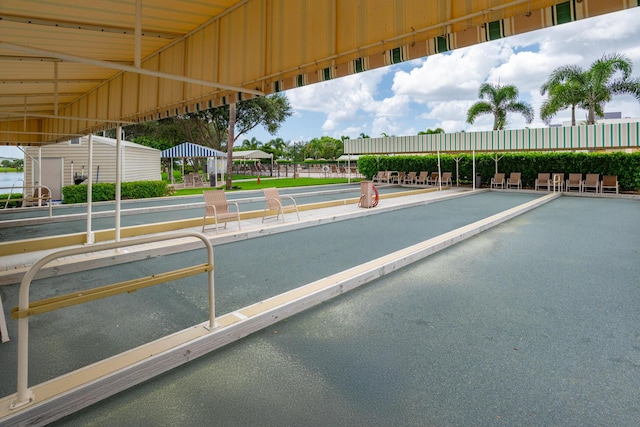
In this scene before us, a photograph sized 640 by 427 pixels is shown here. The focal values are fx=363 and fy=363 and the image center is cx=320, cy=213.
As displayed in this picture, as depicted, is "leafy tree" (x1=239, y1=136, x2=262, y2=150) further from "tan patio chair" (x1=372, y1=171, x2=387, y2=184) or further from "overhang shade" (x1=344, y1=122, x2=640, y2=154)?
"overhang shade" (x1=344, y1=122, x2=640, y2=154)

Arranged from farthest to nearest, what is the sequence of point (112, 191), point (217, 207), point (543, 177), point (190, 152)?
point (190, 152), point (543, 177), point (112, 191), point (217, 207)

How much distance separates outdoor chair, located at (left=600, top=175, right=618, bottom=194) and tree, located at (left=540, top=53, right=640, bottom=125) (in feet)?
32.8

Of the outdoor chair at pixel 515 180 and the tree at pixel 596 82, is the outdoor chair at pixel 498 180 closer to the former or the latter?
the outdoor chair at pixel 515 180

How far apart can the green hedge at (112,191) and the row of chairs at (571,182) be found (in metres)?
20.5

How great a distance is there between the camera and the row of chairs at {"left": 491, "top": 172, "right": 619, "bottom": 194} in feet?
63.9

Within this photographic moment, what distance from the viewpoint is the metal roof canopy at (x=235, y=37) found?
9.60 feet

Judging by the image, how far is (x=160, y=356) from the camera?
9.97 feet

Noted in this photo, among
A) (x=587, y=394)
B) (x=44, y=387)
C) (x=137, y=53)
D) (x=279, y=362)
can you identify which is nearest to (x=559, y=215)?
(x=587, y=394)

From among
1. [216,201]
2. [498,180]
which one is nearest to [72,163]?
[216,201]

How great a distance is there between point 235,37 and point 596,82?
30766 millimetres

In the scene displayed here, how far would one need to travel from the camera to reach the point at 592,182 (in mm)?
19766

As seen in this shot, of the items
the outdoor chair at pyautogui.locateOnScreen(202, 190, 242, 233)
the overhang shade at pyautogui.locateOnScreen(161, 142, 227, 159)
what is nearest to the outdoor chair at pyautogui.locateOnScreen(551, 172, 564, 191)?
the outdoor chair at pyautogui.locateOnScreen(202, 190, 242, 233)

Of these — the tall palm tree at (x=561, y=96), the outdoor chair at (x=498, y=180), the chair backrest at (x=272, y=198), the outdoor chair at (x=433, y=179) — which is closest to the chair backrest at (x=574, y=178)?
the outdoor chair at (x=498, y=180)

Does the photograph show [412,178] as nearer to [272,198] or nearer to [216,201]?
[272,198]
